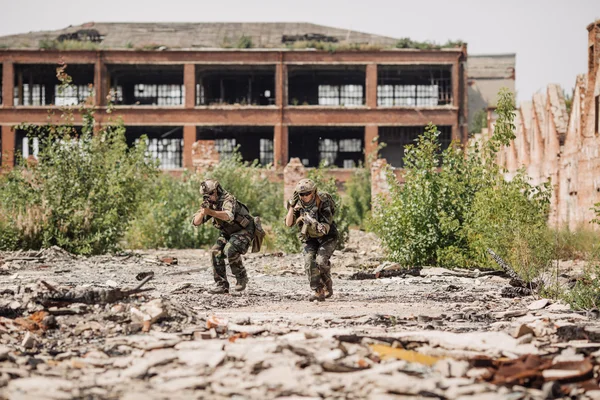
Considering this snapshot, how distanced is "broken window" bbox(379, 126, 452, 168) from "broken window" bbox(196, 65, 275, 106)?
685 centimetres

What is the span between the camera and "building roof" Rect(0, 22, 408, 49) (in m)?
48.5

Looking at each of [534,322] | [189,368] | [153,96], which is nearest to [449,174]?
[534,322]

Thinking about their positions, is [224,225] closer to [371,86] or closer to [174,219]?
[174,219]

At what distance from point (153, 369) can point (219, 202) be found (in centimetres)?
564

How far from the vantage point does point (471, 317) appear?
31.8 ft

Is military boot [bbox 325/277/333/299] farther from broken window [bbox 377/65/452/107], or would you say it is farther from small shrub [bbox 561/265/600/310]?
broken window [bbox 377/65/452/107]

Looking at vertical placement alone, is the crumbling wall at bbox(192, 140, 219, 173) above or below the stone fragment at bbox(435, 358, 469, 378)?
above

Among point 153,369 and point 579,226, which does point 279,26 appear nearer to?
point 579,226

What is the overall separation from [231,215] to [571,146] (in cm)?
1496

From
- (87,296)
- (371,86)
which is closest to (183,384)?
(87,296)

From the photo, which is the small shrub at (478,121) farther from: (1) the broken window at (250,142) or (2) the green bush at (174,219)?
(2) the green bush at (174,219)

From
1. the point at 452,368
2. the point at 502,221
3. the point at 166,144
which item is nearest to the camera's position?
the point at 452,368

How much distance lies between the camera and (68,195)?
1980 cm

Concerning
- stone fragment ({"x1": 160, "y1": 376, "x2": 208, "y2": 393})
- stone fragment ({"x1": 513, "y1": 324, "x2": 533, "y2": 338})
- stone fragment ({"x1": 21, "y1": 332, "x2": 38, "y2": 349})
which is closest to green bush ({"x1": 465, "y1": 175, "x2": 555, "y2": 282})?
stone fragment ({"x1": 513, "y1": 324, "x2": 533, "y2": 338})
